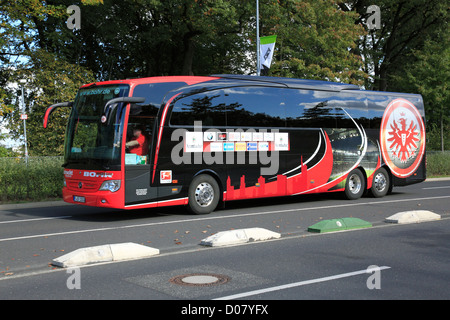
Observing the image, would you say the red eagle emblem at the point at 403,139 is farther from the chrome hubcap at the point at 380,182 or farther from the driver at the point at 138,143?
the driver at the point at 138,143

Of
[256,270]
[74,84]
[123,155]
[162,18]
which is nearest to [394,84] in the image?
[162,18]

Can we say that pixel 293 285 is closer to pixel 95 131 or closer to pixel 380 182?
pixel 95 131

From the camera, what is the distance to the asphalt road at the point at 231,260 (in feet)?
21.1

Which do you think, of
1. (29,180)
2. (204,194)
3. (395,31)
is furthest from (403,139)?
(395,31)

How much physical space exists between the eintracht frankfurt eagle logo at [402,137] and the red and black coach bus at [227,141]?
0.04m

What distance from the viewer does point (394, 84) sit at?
1734 inches

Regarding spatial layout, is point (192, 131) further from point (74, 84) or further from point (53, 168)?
point (74, 84)

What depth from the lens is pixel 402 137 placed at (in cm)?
2002

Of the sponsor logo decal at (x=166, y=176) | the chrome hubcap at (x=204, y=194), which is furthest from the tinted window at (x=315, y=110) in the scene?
the sponsor logo decal at (x=166, y=176)

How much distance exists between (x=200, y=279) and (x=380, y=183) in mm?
13464

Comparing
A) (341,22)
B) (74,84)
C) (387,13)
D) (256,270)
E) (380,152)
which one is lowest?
(256,270)

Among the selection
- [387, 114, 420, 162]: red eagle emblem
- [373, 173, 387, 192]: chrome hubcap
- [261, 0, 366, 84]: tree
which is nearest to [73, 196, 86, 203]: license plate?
[373, 173, 387, 192]: chrome hubcap

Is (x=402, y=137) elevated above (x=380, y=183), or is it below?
above

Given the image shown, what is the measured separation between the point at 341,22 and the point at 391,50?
16.2 metres
